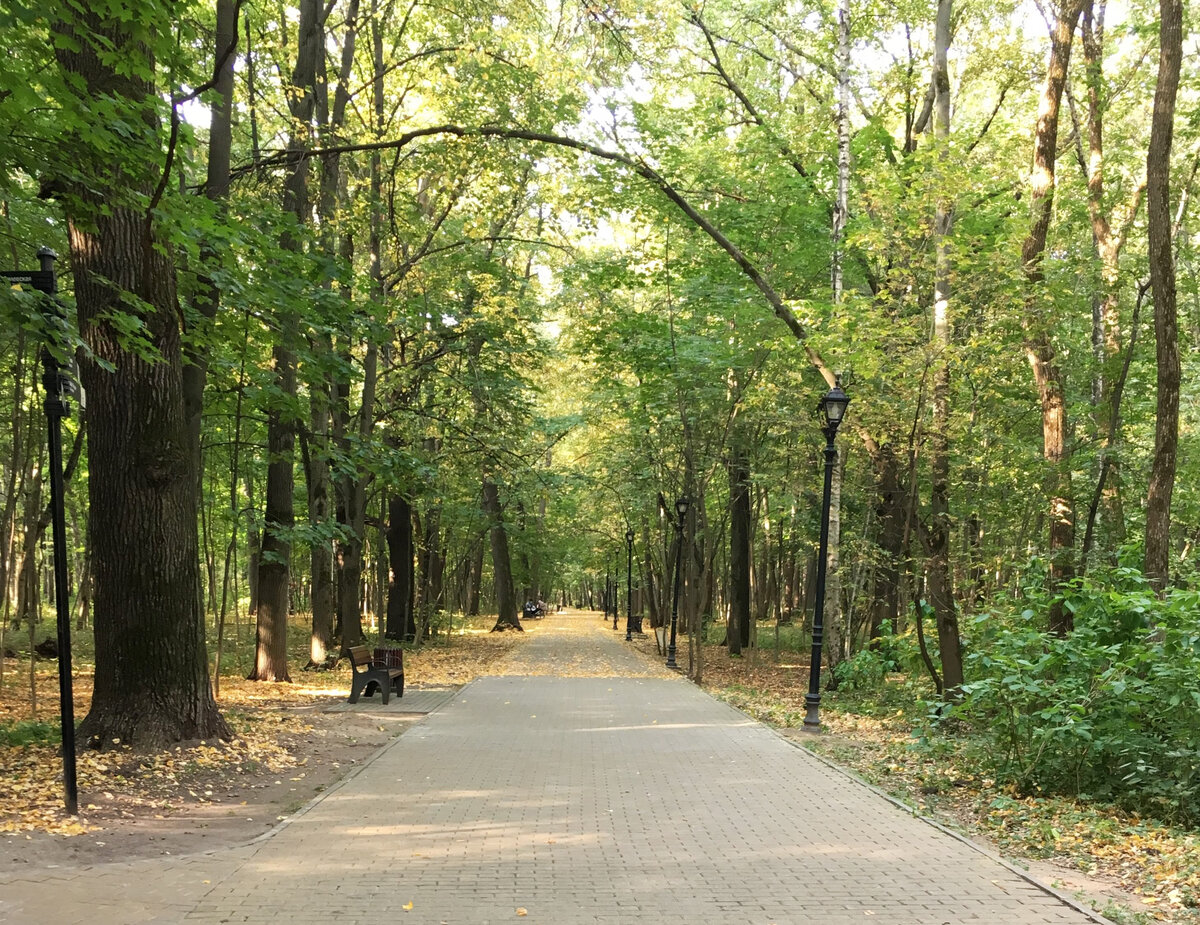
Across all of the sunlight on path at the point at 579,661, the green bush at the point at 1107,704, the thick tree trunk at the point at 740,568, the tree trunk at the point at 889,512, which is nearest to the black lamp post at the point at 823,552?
the tree trunk at the point at 889,512

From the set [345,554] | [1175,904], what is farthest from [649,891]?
[345,554]

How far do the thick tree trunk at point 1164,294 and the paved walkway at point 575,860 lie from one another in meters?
4.72

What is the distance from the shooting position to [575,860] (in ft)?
17.5

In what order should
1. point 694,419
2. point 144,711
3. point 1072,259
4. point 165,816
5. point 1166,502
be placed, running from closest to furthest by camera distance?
point 165,816 < point 144,711 < point 1166,502 < point 1072,259 < point 694,419

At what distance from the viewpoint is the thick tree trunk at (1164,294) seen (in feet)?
29.8

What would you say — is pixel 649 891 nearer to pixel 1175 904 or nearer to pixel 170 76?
pixel 1175 904

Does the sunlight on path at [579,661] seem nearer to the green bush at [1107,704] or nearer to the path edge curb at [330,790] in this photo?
the path edge curb at [330,790]

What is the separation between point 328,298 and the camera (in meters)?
9.66

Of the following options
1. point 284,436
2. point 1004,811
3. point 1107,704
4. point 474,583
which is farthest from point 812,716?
point 474,583

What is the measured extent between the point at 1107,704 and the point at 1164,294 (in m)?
4.99

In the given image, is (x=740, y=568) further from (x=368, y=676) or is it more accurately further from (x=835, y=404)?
(x=368, y=676)

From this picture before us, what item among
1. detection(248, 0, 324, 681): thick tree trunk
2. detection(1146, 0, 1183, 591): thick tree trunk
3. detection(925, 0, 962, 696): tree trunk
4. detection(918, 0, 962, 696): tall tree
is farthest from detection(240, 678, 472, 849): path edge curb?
detection(1146, 0, 1183, 591): thick tree trunk

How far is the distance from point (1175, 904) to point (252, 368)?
11.0m

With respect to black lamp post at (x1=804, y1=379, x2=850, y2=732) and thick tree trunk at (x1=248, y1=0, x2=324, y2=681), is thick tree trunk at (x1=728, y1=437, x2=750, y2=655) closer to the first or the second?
black lamp post at (x1=804, y1=379, x2=850, y2=732)
